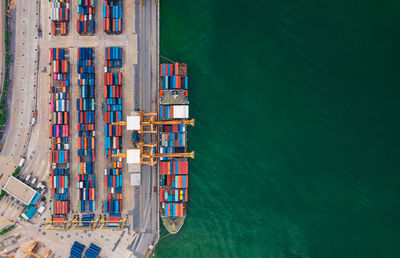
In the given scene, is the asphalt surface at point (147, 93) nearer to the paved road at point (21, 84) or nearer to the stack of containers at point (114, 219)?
the stack of containers at point (114, 219)

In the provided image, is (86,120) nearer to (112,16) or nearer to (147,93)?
(147,93)

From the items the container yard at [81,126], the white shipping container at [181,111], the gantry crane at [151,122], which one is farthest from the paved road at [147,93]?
the white shipping container at [181,111]

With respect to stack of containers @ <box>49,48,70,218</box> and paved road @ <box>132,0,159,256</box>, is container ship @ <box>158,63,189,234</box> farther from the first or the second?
stack of containers @ <box>49,48,70,218</box>

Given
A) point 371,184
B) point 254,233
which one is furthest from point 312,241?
point 371,184

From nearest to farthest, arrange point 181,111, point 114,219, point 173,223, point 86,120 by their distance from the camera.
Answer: point 181,111, point 86,120, point 114,219, point 173,223

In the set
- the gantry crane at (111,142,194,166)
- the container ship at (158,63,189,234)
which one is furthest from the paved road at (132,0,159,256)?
the gantry crane at (111,142,194,166)

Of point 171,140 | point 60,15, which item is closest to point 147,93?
point 171,140
